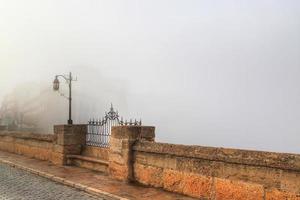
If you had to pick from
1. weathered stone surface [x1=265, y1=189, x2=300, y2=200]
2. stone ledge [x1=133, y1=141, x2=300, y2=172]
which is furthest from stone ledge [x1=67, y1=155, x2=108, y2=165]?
weathered stone surface [x1=265, y1=189, x2=300, y2=200]

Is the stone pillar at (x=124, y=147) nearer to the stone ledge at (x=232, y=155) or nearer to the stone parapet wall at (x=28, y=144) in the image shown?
the stone ledge at (x=232, y=155)

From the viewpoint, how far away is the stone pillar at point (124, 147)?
31.1 ft

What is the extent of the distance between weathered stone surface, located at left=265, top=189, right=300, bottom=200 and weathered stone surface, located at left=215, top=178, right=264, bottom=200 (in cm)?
13

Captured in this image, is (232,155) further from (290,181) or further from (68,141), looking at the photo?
(68,141)

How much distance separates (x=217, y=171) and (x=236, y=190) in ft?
1.78

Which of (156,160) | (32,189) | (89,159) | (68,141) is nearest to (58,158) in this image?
(68,141)

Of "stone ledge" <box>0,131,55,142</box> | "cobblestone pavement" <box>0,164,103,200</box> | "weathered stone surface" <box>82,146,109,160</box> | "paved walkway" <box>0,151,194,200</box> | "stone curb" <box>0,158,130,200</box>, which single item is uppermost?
"stone ledge" <box>0,131,55,142</box>

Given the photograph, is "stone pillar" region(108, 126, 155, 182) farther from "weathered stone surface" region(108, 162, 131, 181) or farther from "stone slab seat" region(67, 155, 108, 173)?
"stone slab seat" region(67, 155, 108, 173)

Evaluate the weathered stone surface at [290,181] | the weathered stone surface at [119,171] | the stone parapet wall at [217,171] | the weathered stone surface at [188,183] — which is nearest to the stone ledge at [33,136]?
the weathered stone surface at [119,171]

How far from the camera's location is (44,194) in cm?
851

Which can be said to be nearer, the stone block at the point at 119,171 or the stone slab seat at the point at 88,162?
the stone block at the point at 119,171

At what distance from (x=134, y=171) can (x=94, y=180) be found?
121 cm

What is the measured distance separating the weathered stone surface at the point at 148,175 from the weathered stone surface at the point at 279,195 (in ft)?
9.21

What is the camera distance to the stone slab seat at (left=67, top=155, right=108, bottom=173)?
11305 millimetres
